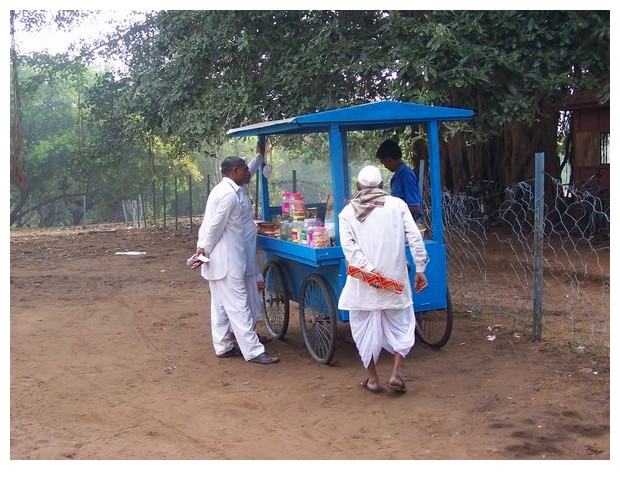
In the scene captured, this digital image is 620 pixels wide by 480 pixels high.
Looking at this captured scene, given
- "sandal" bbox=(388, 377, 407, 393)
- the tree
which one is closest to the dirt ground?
"sandal" bbox=(388, 377, 407, 393)

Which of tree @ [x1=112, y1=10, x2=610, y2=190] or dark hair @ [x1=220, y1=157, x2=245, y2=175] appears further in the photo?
tree @ [x1=112, y1=10, x2=610, y2=190]

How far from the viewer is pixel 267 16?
984 cm

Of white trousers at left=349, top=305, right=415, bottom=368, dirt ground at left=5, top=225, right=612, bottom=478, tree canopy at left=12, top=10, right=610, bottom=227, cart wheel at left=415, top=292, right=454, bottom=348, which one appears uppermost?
tree canopy at left=12, top=10, right=610, bottom=227

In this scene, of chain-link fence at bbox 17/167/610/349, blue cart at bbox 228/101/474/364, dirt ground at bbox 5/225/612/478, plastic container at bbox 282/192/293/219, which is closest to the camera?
dirt ground at bbox 5/225/612/478

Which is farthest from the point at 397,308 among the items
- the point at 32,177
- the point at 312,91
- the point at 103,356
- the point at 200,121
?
the point at 32,177

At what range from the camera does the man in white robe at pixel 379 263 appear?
16.5 ft

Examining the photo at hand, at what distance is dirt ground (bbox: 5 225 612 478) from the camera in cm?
416

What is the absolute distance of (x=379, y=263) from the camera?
5.02 m

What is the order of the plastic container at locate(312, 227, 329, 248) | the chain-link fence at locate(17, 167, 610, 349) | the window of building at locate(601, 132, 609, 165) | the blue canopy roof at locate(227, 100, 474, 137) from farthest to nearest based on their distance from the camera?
the window of building at locate(601, 132, 609, 165) < the chain-link fence at locate(17, 167, 610, 349) < the plastic container at locate(312, 227, 329, 248) < the blue canopy roof at locate(227, 100, 474, 137)

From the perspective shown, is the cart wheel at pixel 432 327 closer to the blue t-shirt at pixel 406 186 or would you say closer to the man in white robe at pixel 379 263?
the blue t-shirt at pixel 406 186

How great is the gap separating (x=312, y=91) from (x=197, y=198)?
2623cm

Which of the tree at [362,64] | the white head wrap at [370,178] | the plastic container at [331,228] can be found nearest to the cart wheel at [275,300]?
the plastic container at [331,228]

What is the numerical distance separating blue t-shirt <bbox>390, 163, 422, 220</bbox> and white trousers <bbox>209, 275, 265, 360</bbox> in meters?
1.60

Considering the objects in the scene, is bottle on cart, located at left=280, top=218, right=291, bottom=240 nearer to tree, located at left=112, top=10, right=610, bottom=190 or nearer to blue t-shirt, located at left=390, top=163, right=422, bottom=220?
blue t-shirt, located at left=390, top=163, right=422, bottom=220
